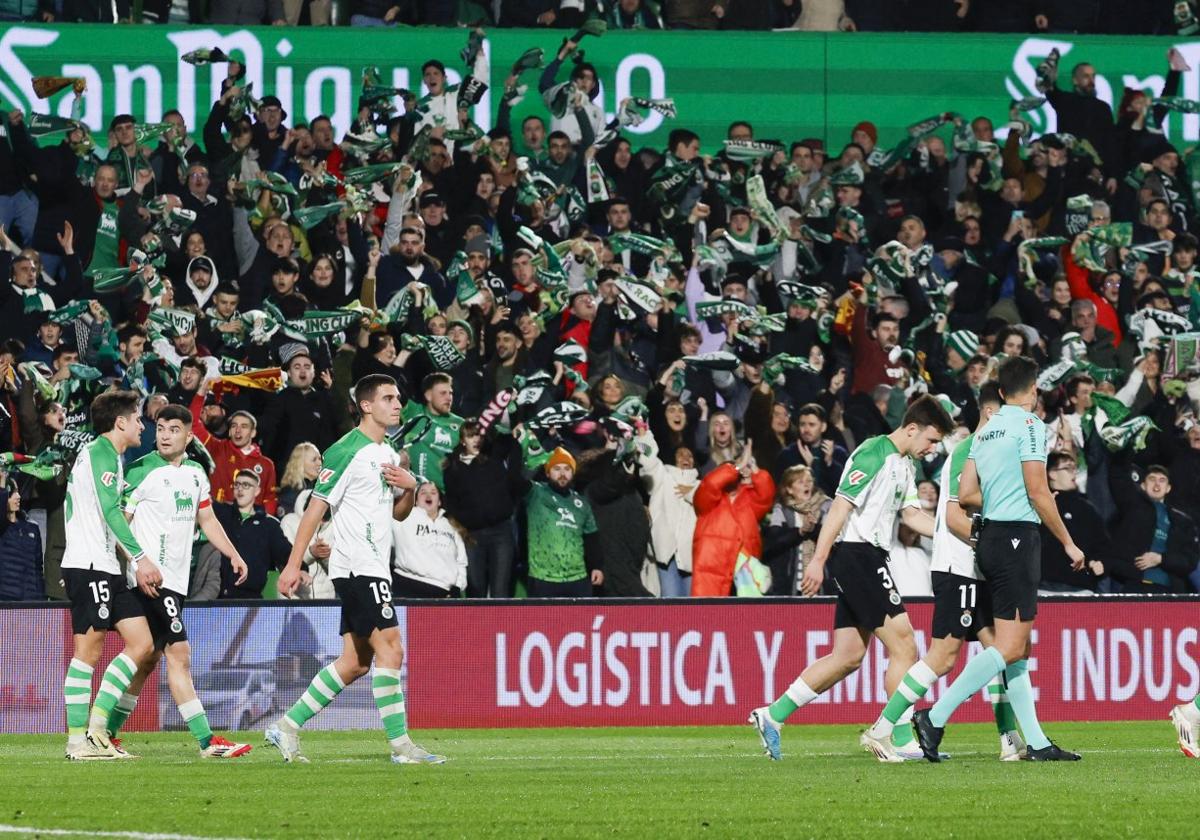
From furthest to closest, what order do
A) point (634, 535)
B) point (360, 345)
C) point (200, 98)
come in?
point (200, 98)
point (360, 345)
point (634, 535)

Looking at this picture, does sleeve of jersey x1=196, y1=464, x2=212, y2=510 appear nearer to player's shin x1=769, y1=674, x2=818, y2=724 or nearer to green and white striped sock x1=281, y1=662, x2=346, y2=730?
green and white striped sock x1=281, y1=662, x2=346, y2=730

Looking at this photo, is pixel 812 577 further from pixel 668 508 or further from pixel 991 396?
pixel 668 508

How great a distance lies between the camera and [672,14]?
2438 centimetres

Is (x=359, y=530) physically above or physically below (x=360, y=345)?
below

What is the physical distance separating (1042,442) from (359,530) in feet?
12.2

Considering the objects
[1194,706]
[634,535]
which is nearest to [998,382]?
[1194,706]

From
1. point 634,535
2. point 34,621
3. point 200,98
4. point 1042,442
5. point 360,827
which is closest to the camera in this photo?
point 360,827

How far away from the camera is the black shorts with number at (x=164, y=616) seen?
12398 mm

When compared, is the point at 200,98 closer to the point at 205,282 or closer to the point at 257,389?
the point at 205,282

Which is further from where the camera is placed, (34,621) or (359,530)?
(34,621)

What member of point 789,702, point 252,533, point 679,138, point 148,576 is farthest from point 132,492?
point 679,138

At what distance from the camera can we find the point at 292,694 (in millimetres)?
16281

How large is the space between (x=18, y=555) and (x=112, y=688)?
4.71 meters

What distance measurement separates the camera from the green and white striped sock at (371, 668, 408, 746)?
11.3 meters
